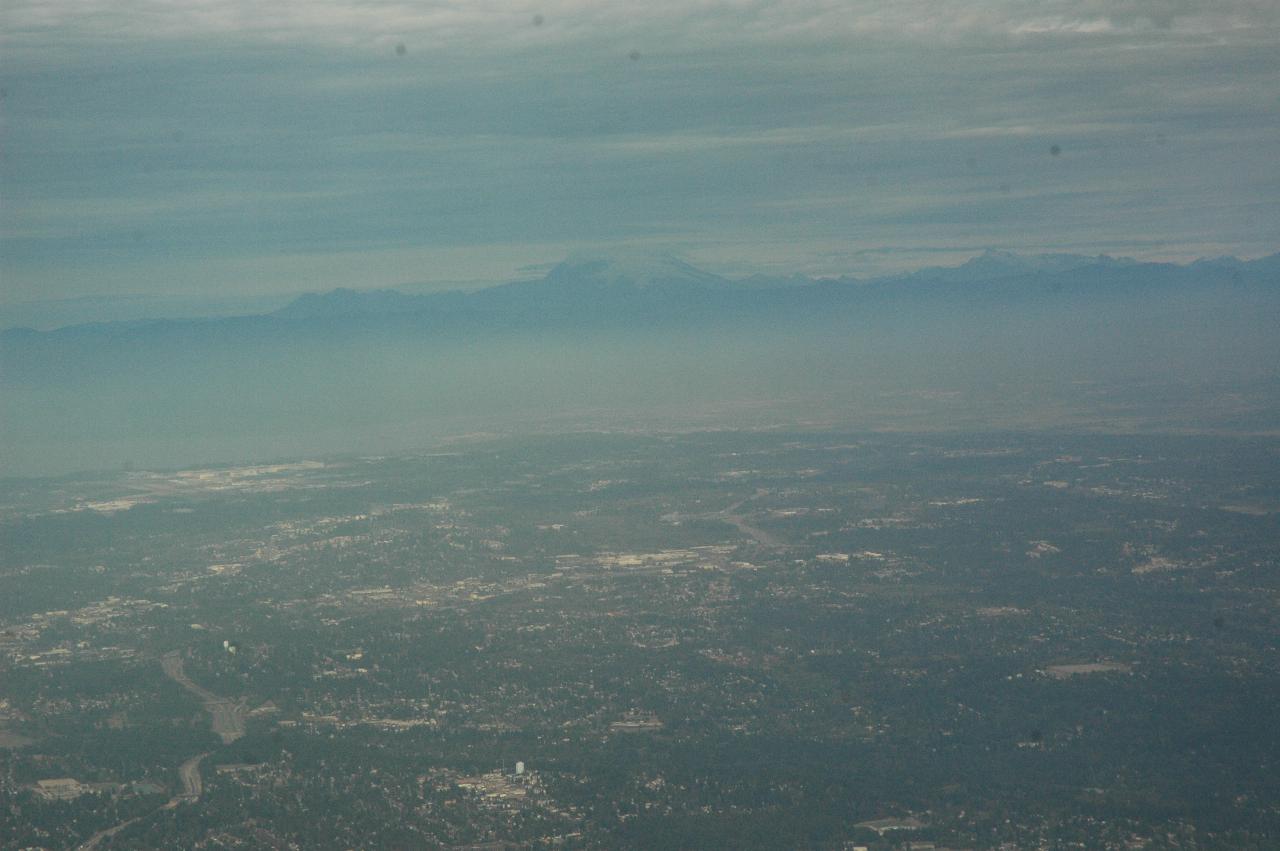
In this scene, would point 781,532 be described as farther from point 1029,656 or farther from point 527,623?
point 1029,656

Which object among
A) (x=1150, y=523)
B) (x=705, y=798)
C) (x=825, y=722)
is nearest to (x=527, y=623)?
(x=825, y=722)

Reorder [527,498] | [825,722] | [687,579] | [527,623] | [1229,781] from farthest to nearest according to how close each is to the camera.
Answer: [527,498], [687,579], [527,623], [825,722], [1229,781]

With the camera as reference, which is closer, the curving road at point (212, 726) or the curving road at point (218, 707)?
the curving road at point (212, 726)

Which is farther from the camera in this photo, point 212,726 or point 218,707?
point 218,707

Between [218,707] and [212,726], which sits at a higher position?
[218,707]

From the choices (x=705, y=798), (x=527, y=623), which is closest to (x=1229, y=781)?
(x=705, y=798)

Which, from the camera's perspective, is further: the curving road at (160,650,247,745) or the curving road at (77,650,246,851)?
the curving road at (160,650,247,745)

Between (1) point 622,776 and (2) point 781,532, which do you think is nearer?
(1) point 622,776

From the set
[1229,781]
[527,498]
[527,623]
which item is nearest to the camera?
[1229,781]

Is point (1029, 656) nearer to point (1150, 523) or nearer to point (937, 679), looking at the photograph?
point (937, 679)
